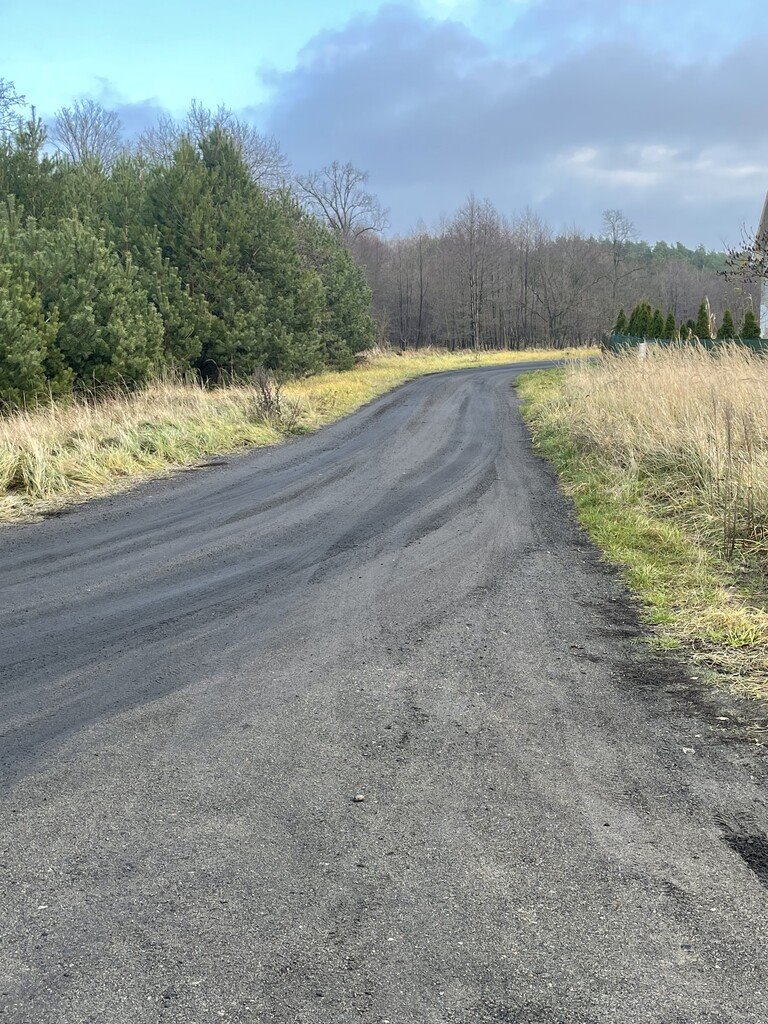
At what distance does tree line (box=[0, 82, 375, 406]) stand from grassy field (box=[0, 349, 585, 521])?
34.5 inches

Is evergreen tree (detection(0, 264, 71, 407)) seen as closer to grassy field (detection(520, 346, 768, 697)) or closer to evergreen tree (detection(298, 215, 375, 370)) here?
grassy field (detection(520, 346, 768, 697))

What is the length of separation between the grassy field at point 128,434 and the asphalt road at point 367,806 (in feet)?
12.3

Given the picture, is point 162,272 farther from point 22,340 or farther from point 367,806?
point 367,806

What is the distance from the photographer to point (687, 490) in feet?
27.8

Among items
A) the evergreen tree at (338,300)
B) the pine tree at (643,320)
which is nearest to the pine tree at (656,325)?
the pine tree at (643,320)

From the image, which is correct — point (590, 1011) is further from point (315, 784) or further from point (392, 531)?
point (392, 531)

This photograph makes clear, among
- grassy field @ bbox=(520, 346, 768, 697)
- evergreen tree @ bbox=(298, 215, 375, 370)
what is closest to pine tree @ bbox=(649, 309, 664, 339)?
evergreen tree @ bbox=(298, 215, 375, 370)

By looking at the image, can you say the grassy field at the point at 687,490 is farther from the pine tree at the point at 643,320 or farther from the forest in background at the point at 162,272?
the pine tree at the point at 643,320

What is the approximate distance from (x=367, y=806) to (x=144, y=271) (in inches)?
696

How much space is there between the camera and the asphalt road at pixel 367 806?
2.20 m

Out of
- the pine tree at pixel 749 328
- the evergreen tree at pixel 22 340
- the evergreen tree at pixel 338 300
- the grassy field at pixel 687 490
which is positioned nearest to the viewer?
the grassy field at pixel 687 490

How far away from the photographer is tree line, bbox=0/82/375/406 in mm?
13992

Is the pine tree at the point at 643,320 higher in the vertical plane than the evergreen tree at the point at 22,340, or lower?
Result: higher

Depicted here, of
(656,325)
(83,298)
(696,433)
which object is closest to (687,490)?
(696,433)
